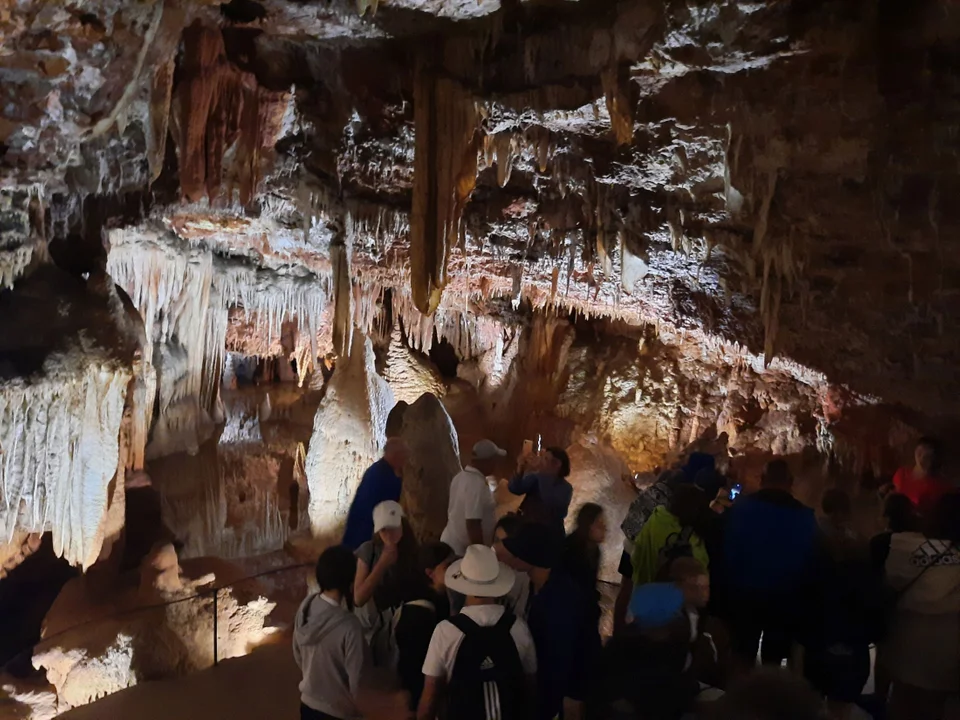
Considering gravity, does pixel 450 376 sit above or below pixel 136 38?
below

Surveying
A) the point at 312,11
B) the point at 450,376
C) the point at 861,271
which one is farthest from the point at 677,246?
the point at 450,376

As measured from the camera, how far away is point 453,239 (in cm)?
552

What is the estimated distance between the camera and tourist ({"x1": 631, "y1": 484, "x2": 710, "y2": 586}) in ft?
9.62

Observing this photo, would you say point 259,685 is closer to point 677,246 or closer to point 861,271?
point 677,246

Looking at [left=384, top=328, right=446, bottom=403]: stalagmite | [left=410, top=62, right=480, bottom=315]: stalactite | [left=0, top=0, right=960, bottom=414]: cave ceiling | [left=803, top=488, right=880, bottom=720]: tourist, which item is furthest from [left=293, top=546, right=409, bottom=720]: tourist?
[left=384, top=328, right=446, bottom=403]: stalagmite

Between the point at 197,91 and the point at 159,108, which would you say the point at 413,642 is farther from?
the point at 197,91

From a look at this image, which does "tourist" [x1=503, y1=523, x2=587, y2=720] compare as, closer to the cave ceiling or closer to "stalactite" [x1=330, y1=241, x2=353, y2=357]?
the cave ceiling

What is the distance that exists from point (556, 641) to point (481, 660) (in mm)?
419

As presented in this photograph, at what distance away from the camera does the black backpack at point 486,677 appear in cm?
207

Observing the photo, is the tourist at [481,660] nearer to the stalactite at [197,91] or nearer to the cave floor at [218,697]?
the cave floor at [218,697]

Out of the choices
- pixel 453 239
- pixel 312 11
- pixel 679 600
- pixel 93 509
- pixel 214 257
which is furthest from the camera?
pixel 214 257

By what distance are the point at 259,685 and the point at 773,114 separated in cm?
493

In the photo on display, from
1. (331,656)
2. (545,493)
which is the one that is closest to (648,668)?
(331,656)

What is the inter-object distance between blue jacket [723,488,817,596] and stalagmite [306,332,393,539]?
5725mm
